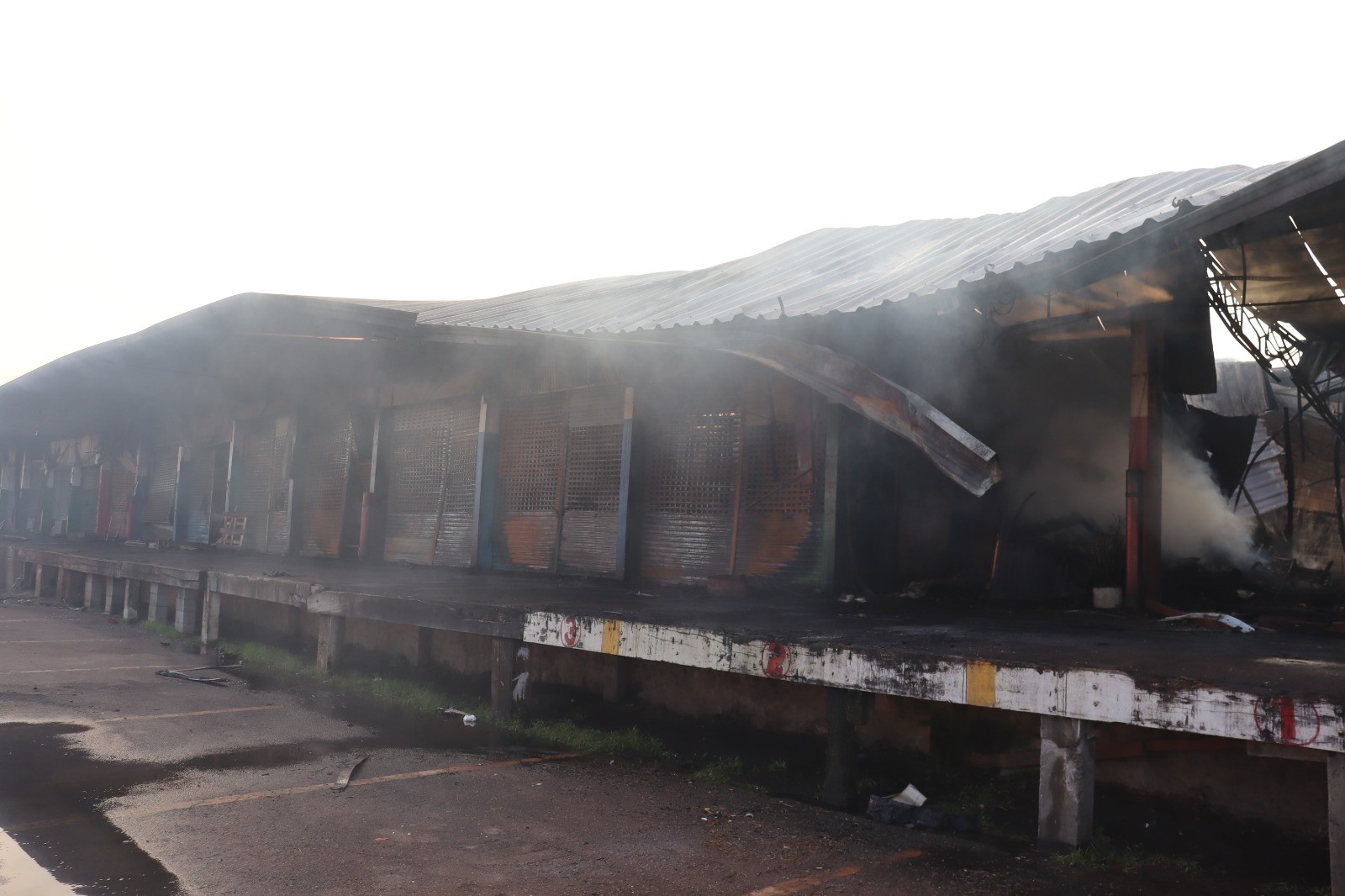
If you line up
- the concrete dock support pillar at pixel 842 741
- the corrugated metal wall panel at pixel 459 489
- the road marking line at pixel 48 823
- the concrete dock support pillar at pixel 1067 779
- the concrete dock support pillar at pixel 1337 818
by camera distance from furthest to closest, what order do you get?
1. the corrugated metal wall panel at pixel 459 489
2. the concrete dock support pillar at pixel 842 741
3. the road marking line at pixel 48 823
4. the concrete dock support pillar at pixel 1067 779
5. the concrete dock support pillar at pixel 1337 818

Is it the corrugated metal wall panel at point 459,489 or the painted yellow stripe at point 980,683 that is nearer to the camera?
the painted yellow stripe at point 980,683

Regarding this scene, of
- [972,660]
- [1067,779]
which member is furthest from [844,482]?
[1067,779]

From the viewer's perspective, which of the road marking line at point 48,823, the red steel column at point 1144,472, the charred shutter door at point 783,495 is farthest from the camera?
the charred shutter door at point 783,495

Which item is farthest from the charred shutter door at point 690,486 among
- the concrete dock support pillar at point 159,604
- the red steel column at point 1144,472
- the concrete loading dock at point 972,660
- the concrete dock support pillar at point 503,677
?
the concrete dock support pillar at point 159,604

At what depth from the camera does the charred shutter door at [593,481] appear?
32.9ft

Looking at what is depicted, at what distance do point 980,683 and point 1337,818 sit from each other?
1.35 m

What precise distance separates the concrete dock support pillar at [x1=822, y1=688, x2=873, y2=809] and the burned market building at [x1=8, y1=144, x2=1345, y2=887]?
0.02 meters

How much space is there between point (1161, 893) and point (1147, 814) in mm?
953

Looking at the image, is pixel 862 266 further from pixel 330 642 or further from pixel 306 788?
pixel 306 788

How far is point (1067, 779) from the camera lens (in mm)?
3992

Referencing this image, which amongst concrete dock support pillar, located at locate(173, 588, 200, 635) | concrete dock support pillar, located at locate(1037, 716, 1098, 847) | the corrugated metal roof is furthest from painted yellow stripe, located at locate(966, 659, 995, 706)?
concrete dock support pillar, located at locate(173, 588, 200, 635)

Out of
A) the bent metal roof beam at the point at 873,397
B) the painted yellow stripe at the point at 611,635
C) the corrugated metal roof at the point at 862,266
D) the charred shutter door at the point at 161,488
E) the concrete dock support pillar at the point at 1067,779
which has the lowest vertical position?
the concrete dock support pillar at the point at 1067,779

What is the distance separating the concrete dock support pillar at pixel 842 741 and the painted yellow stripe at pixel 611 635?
1.61m

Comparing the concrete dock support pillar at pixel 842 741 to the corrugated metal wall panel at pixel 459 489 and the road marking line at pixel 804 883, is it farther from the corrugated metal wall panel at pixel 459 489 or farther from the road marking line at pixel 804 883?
the corrugated metal wall panel at pixel 459 489
